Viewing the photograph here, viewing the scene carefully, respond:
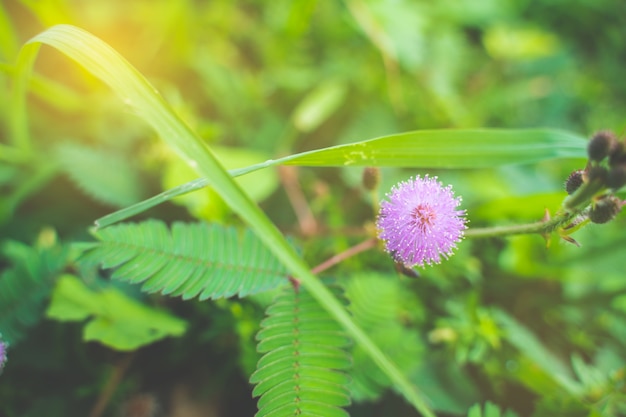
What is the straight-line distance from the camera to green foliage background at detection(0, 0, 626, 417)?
1420mm

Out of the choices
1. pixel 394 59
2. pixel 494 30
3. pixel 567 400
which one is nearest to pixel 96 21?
pixel 394 59

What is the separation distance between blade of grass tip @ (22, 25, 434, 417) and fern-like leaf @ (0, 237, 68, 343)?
1.88ft

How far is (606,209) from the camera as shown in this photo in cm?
91

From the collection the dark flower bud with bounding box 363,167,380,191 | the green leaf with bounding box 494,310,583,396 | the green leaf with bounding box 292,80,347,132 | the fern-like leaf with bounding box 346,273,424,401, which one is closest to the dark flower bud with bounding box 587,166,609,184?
the dark flower bud with bounding box 363,167,380,191

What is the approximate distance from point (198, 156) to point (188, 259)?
0.30 metres

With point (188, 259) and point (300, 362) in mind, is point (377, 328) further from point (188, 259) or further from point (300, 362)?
point (188, 259)

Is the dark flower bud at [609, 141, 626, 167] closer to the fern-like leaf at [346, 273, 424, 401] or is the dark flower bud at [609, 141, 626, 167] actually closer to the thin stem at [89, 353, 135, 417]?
the fern-like leaf at [346, 273, 424, 401]

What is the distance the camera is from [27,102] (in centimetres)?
202

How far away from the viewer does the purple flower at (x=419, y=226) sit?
1026 millimetres

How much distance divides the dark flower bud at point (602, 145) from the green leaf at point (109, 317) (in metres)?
1.05

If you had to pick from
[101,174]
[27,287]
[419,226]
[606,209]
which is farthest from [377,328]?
[101,174]

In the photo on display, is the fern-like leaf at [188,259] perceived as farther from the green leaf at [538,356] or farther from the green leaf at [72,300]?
the green leaf at [538,356]

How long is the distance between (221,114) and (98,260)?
1.26 meters

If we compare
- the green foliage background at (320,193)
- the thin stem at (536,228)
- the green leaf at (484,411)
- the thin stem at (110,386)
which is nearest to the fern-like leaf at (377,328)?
the green foliage background at (320,193)
